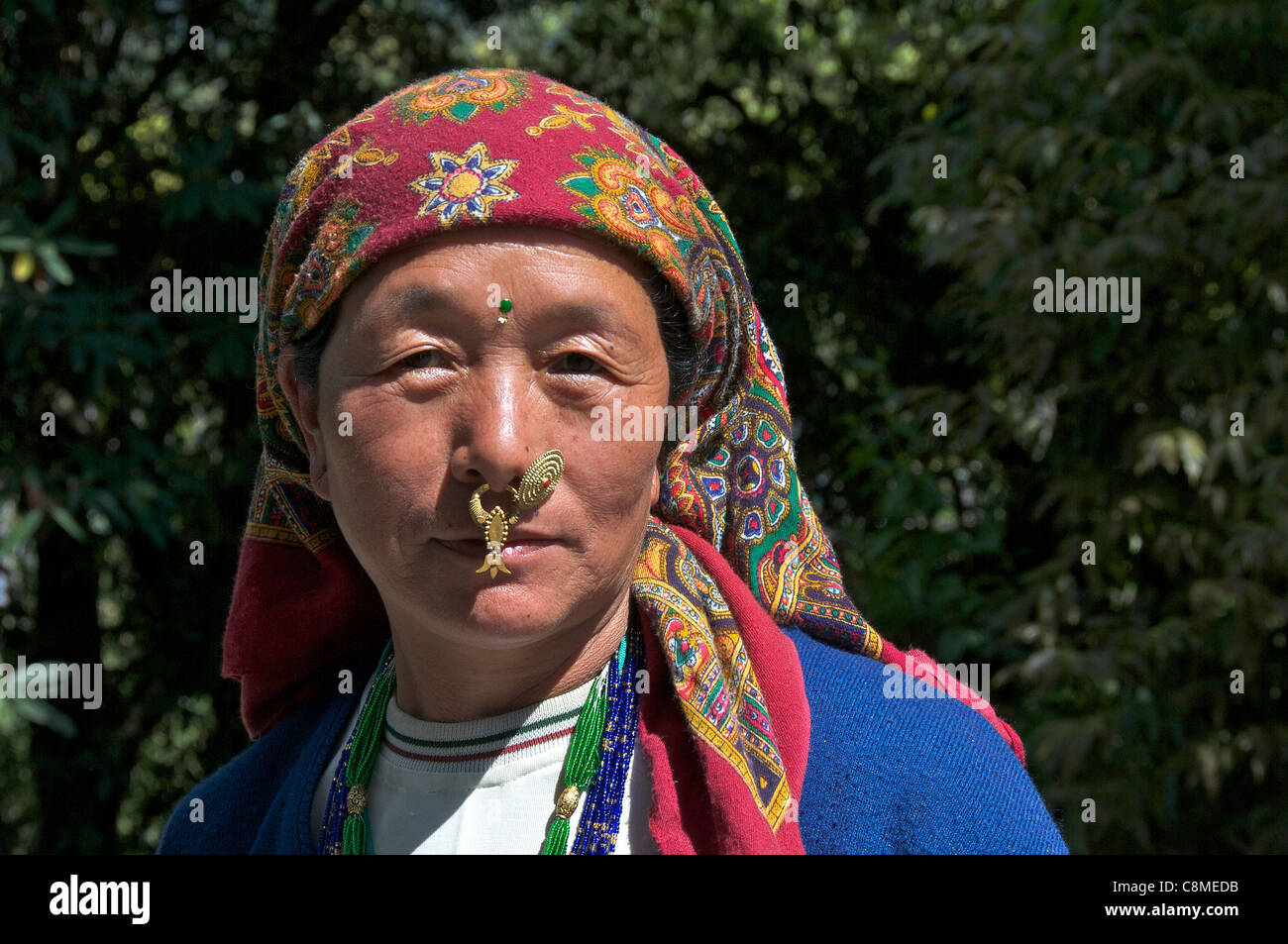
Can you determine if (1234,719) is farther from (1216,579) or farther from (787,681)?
(787,681)

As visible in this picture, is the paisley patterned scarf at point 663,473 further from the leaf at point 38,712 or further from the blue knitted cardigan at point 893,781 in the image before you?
the leaf at point 38,712

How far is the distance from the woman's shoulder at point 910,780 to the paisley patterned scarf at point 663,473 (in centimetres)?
4

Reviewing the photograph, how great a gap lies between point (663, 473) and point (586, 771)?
1.39ft

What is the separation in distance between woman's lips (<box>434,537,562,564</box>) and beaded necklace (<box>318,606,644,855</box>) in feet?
0.90

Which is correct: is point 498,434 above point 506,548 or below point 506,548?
above

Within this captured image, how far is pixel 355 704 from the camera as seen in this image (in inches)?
78.2

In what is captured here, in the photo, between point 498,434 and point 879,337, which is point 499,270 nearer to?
point 498,434

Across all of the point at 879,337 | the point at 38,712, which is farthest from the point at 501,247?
the point at 879,337

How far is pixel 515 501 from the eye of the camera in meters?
1.49

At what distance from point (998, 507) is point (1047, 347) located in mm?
833

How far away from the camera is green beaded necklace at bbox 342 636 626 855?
1639mm

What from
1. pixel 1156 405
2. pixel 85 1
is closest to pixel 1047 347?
pixel 1156 405

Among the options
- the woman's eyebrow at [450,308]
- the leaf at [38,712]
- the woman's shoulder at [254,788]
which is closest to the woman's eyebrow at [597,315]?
the woman's eyebrow at [450,308]

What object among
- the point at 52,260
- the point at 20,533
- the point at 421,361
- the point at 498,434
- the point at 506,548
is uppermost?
the point at 52,260
